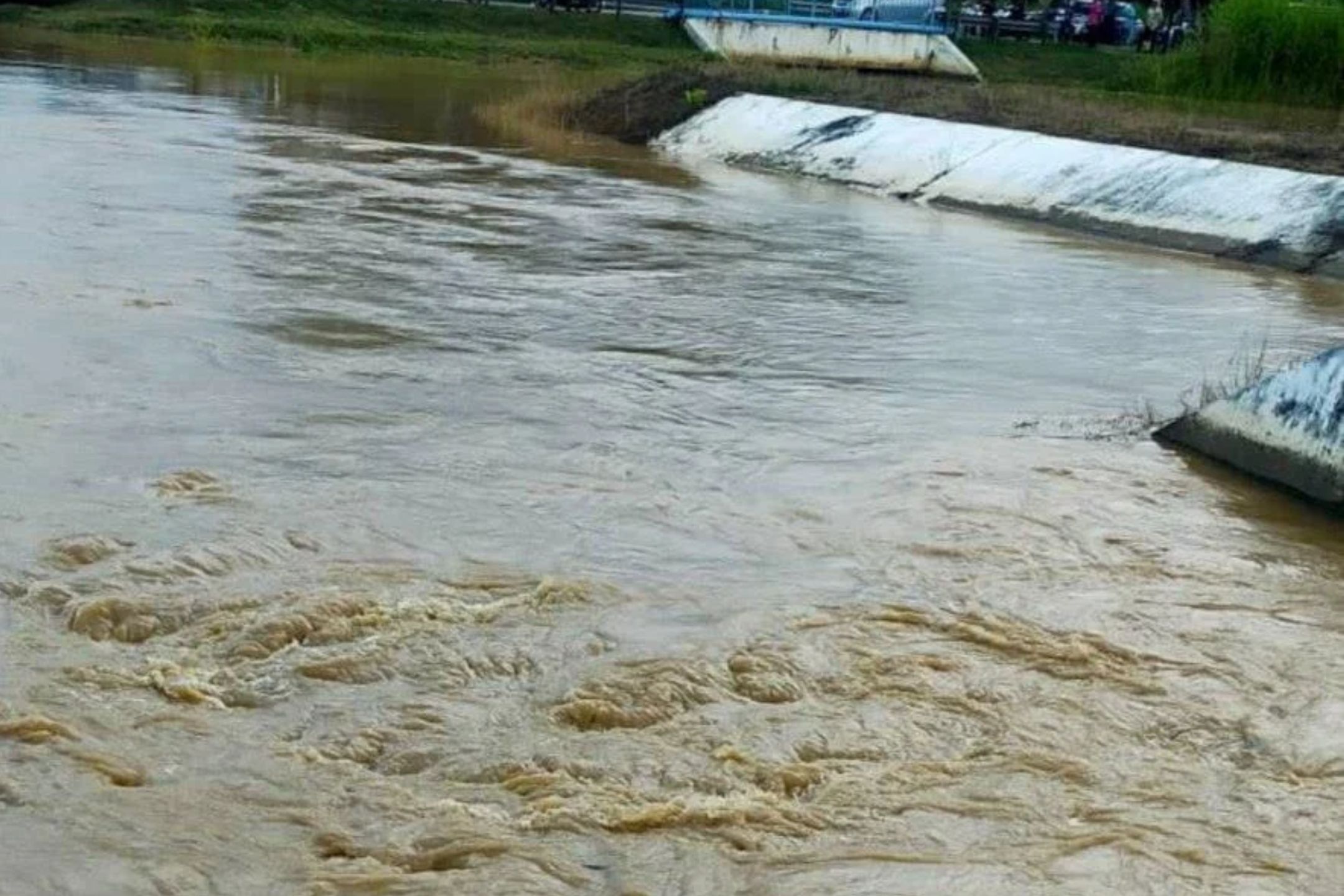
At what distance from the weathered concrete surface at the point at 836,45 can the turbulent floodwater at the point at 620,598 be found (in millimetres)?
27803

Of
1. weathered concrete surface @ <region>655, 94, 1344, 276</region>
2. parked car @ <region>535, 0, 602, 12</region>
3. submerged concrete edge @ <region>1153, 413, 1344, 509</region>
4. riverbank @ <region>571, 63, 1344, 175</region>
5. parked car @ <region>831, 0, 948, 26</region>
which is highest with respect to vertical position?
parked car @ <region>831, 0, 948, 26</region>

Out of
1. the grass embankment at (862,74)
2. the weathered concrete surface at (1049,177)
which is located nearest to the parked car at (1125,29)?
the grass embankment at (862,74)

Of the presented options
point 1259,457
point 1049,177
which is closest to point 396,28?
point 1049,177

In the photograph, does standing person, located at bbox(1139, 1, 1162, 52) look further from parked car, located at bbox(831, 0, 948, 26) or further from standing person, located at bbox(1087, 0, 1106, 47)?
parked car, located at bbox(831, 0, 948, 26)

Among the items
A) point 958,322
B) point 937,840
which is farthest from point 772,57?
point 937,840

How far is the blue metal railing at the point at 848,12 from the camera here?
3978 centimetres

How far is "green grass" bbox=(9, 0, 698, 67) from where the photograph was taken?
128 ft

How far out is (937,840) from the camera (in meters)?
4.18

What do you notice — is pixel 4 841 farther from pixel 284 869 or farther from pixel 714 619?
pixel 714 619

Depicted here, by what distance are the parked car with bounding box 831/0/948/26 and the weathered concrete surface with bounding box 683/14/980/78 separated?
1133 millimetres

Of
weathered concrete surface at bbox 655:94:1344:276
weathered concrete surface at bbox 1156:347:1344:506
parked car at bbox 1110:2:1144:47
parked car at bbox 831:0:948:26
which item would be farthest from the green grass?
weathered concrete surface at bbox 1156:347:1344:506

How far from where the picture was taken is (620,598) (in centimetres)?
555

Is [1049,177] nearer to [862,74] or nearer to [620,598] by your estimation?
[620,598]

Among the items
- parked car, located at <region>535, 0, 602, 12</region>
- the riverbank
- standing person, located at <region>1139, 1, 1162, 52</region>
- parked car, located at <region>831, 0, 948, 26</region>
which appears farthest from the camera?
standing person, located at <region>1139, 1, 1162, 52</region>
